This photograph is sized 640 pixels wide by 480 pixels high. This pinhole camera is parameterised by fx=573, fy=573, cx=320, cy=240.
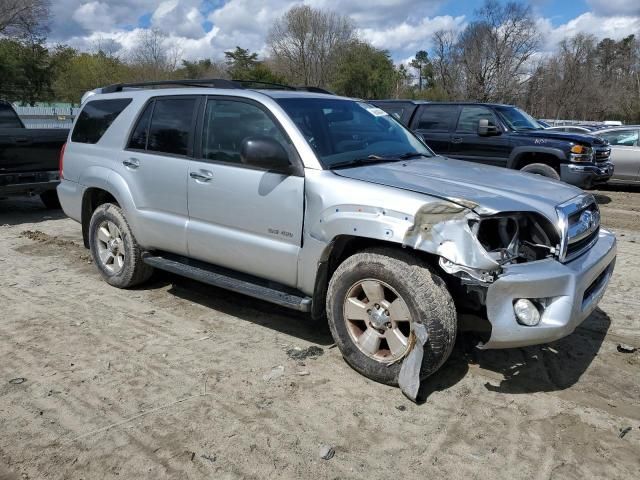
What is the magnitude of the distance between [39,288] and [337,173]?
11.4 ft

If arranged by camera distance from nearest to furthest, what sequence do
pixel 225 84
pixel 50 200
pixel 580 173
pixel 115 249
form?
pixel 225 84, pixel 115 249, pixel 580 173, pixel 50 200

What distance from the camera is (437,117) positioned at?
35.4 ft

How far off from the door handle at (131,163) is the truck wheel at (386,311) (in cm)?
233

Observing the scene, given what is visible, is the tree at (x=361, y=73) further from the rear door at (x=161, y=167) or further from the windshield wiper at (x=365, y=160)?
the windshield wiper at (x=365, y=160)

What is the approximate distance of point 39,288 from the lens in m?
5.58

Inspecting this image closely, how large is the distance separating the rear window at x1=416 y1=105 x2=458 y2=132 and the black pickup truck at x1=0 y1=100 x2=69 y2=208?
248 inches

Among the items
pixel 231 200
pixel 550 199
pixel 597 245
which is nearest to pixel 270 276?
pixel 231 200

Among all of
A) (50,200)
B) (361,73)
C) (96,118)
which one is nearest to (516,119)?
(96,118)

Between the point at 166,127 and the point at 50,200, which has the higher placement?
the point at 166,127

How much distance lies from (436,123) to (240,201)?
739 cm

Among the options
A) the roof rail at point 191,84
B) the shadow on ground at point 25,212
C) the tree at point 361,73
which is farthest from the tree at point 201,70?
the roof rail at point 191,84

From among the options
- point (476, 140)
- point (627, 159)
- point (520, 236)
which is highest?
point (476, 140)

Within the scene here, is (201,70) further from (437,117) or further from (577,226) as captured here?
(577,226)

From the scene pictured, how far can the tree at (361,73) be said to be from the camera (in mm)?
53875
